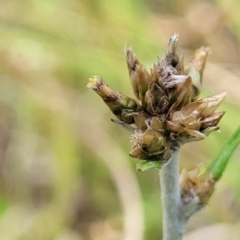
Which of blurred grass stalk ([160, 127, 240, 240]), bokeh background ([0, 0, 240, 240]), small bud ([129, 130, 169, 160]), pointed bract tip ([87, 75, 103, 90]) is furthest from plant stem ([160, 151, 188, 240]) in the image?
bokeh background ([0, 0, 240, 240])

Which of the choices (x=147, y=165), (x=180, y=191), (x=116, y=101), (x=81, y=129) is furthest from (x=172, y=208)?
(x=81, y=129)

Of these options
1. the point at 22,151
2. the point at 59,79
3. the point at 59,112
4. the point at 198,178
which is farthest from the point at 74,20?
the point at 198,178

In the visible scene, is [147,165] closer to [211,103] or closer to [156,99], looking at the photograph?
[156,99]

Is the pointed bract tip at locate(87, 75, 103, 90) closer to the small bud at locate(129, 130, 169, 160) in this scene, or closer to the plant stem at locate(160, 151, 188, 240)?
the small bud at locate(129, 130, 169, 160)

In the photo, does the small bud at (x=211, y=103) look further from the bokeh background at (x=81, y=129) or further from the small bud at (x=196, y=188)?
the bokeh background at (x=81, y=129)

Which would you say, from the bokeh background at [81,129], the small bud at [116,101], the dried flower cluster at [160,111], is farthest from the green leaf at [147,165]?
the bokeh background at [81,129]
